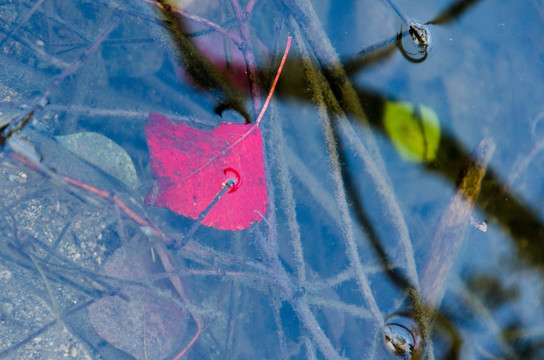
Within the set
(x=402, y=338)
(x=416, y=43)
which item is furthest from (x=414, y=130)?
(x=402, y=338)

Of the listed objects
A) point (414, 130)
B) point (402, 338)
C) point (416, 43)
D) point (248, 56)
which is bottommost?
point (402, 338)

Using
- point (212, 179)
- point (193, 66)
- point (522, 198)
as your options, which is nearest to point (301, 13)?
point (193, 66)

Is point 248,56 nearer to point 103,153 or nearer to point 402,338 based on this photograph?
point 103,153

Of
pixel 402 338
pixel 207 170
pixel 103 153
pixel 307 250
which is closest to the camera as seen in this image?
pixel 207 170

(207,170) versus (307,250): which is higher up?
(207,170)

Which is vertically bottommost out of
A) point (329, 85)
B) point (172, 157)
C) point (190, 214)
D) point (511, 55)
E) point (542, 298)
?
point (190, 214)

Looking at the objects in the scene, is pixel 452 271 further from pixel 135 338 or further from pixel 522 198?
pixel 135 338
